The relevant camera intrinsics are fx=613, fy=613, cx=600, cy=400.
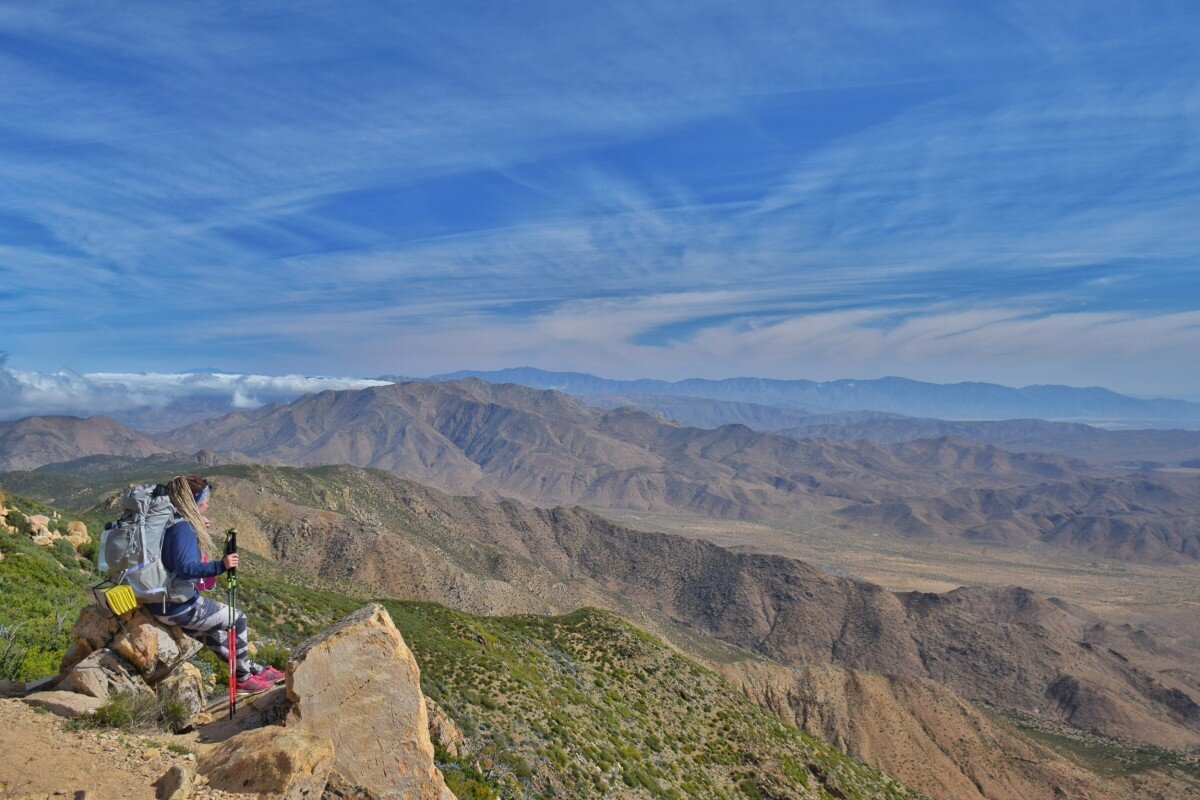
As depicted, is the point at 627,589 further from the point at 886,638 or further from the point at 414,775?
the point at 414,775

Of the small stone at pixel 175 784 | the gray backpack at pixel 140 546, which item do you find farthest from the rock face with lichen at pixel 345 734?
the gray backpack at pixel 140 546

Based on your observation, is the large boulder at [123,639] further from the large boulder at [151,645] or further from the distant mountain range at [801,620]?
the distant mountain range at [801,620]

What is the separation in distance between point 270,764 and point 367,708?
160 centimetres

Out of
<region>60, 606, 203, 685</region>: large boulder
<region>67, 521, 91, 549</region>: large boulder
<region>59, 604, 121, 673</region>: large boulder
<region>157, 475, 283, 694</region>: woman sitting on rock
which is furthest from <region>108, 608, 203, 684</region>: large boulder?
<region>67, 521, 91, 549</region>: large boulder

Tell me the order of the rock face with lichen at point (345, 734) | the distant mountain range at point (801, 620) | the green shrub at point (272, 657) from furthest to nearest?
the distant mountain range at point (801, 620) → the green shrub at point (272, 657) → the rock face with lichen at point (345, 734)

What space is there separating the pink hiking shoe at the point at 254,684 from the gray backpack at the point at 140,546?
2.06 meters

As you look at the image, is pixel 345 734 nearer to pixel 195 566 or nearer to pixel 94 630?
pixel 195 566

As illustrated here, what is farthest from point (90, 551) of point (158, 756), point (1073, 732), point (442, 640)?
point (1073, 732)

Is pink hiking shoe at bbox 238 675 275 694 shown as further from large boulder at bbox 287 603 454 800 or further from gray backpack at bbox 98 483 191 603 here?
gray backpack at bbox 98 483 191 603

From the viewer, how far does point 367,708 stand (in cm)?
856

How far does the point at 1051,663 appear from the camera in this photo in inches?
3952

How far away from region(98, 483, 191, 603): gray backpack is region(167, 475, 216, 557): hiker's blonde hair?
0.52 ft

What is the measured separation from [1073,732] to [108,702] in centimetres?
10429

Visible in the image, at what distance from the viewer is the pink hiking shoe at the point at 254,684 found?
9.14 m
